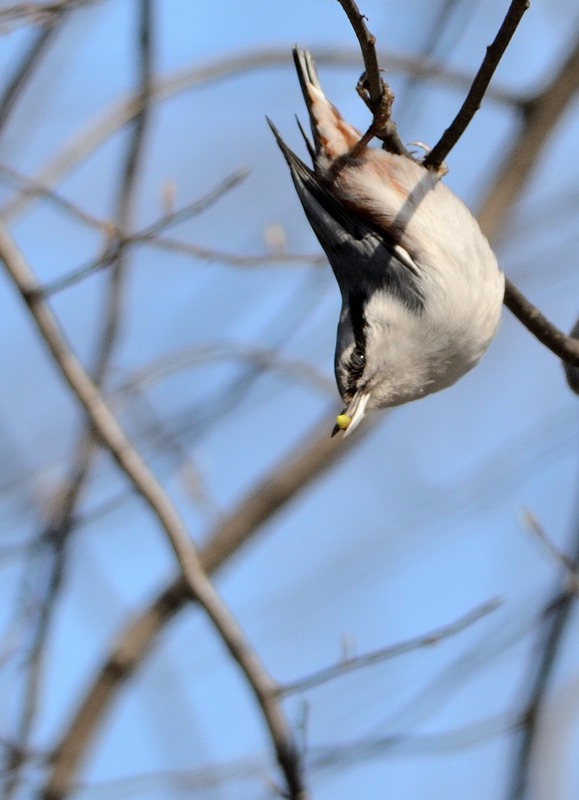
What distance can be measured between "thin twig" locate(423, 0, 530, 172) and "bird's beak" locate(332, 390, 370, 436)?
65 cm

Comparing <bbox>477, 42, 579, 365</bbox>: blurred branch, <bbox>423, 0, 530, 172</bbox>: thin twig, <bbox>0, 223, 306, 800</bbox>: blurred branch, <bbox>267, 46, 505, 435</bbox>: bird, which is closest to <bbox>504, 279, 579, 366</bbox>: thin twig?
<bbox>267, 46, 505, 435</bbox>: bird

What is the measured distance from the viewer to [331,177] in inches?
116

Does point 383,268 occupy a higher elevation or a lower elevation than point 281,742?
higher

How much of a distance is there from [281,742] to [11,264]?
4.83ft

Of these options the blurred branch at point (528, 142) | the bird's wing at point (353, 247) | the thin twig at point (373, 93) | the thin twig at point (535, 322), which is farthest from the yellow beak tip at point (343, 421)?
the blurred branch at point (528, 142)

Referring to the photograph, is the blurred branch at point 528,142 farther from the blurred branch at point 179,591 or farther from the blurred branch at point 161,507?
the blurred branch at point 161,507

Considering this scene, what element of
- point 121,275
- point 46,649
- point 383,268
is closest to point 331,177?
point 383,268

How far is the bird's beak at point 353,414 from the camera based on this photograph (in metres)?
2.78

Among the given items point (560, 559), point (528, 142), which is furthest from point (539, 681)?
point (528, 142)

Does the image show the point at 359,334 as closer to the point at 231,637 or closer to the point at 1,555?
the point at 231,637

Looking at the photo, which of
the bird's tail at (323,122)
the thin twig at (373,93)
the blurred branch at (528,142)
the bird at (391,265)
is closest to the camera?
the thin twig at (373,93)

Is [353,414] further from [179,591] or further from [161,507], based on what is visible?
[179,591]

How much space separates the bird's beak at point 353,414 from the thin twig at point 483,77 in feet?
2.15

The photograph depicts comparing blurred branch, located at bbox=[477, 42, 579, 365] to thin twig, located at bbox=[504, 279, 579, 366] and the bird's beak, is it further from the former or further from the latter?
the bird's beak
